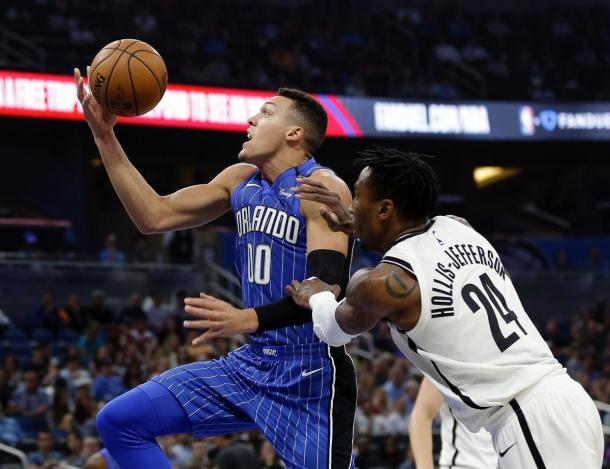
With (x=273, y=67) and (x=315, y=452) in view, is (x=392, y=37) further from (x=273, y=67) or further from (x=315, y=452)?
(x=315, y=452)

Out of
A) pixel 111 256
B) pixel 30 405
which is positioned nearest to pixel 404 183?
pixel 30 405

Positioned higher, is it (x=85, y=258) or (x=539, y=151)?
(x=539, y=151)

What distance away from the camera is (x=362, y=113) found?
71.4 feet

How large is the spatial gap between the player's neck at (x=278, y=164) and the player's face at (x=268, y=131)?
1.2 inches

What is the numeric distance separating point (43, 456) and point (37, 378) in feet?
6.60

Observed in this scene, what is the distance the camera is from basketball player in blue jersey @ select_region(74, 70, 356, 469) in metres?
4.87

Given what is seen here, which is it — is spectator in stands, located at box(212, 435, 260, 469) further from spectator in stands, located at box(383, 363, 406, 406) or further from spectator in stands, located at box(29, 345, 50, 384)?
spectator in stands, located at box(383, 363, 406, 406)

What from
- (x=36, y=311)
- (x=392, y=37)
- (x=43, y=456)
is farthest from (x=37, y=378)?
(x=392, y=37)

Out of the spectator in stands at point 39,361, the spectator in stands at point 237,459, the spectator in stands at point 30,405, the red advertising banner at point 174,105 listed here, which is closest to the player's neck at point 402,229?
the spectator in stands at point 237,459

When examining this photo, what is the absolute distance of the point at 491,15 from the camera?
93.0 feet

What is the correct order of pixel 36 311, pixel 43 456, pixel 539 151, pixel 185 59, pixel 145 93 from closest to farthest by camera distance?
pixel 145 93 → pixel 43 456 → pixel 36 311 → pixel 185 59 → pixel 539 151

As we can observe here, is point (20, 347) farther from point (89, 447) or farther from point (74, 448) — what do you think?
point (89, 447)

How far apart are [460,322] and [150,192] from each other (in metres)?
2.11

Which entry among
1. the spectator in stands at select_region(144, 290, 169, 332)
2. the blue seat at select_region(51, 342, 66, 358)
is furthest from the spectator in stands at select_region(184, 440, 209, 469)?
the spectator in stands at select_region(144, 290, 169, 332)
